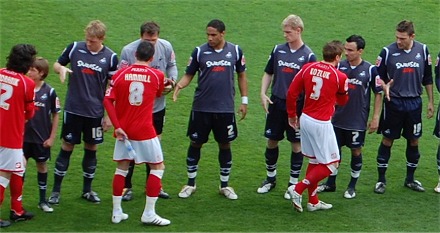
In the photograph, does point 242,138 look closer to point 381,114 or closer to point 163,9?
point 381,114

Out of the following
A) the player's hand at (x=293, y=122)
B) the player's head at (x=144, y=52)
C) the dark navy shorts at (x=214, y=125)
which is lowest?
the dark navy shorts at (x=214, y=125)

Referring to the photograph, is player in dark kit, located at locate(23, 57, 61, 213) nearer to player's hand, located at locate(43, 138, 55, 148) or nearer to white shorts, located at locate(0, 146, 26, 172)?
player's hand, located at locate(43, 138, 55, 148)

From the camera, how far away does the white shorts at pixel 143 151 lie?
887cm

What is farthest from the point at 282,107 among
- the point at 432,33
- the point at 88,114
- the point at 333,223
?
the point at 432,33

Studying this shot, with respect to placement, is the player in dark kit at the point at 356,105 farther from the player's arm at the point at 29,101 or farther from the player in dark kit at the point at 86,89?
the player's arm at the point at 29,101

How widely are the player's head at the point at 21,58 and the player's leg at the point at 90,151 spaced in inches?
44.0

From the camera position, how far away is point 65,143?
378 inches

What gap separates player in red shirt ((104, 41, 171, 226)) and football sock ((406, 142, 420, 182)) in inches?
120

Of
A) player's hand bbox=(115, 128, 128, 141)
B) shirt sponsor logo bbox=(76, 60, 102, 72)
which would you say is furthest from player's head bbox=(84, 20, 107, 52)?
player's hand bbox=(115, 128, 128, 141)

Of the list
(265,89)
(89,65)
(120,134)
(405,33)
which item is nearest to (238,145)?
(265,89)

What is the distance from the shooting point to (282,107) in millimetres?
9906

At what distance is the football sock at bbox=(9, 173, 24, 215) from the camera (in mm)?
8812

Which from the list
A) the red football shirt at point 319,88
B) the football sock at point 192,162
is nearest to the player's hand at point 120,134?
the football sock at point 192,162

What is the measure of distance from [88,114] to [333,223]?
2.77 m
